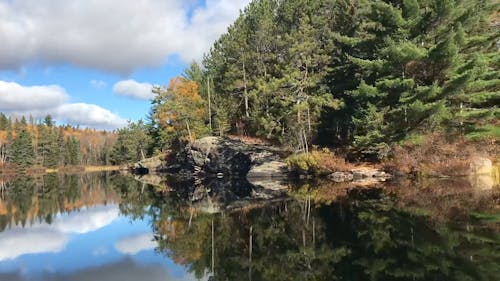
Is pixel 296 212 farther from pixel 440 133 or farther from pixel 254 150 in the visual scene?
pixel 254 150

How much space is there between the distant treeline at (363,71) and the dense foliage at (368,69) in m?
0.09

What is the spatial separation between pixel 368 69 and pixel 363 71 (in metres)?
2.08

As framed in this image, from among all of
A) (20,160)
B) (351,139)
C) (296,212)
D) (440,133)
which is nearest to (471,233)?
(296,212)

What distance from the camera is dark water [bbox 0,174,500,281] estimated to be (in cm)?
888

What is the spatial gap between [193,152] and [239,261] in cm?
4298

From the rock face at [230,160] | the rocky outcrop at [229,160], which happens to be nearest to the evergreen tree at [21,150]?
the rock face at [230,160]

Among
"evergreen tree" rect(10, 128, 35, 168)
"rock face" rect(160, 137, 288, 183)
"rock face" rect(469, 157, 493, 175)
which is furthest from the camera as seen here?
"evergreen tree" rect(10, 128, 35, 168)

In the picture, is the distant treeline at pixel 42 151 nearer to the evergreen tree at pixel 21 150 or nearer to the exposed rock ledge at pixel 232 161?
the evergreen tree at pixel 21 150

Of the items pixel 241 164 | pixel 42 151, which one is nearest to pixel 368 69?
pixel 241 164

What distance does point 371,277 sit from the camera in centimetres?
804

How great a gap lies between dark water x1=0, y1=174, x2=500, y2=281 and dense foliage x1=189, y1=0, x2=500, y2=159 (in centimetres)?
1147

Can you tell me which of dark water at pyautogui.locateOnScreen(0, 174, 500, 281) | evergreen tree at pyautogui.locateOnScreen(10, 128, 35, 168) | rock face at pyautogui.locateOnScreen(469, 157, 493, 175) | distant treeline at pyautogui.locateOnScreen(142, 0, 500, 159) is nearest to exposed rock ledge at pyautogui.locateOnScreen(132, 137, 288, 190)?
distant treeline at pyautogui.locateOnScreen(142, 0, 500, 159)

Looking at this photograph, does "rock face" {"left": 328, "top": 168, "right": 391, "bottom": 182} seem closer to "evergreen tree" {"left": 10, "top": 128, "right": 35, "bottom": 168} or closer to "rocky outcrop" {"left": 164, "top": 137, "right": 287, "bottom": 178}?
"rocky outcrop" {"left": 164, "top": 137, "right": 287, "bottom": 178}

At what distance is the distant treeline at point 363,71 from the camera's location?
2912cm
